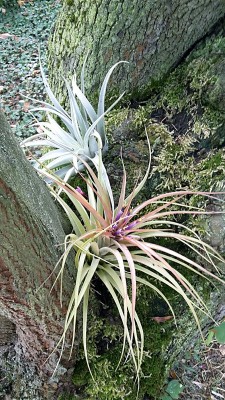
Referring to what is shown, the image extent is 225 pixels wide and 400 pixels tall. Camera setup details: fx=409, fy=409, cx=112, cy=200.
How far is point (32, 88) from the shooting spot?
4.61 metres

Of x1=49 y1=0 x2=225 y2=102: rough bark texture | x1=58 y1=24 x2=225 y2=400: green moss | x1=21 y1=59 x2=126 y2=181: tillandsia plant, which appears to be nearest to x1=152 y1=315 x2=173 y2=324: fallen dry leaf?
x1=58 y1=24 x2=225 y2=400: green moss

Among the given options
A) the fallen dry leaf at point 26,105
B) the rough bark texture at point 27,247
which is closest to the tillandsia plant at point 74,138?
the rough bark texture at point 27,247

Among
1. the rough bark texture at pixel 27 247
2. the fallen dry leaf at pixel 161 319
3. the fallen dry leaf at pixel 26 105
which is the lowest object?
the fallen dry leaf at pixel 161 319

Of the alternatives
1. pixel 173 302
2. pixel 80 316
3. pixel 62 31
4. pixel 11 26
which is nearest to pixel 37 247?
pixel 80 316

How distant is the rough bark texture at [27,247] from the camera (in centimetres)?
103

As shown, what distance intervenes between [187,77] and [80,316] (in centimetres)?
114

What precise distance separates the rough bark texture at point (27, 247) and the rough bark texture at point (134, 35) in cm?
85

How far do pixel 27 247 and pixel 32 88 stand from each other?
3.77m

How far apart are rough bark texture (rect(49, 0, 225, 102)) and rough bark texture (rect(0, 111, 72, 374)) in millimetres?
850

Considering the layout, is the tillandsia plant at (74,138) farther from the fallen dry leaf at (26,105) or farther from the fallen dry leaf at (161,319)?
the fallen dry leaf at (26,105)

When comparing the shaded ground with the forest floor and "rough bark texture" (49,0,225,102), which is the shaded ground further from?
"rough bark texture" (49,0,225,102)

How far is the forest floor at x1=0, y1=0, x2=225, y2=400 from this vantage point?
2262 mm

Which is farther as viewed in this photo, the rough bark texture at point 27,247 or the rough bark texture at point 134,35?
the rough bark texture at point 134,35

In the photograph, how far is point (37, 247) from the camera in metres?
1.21
